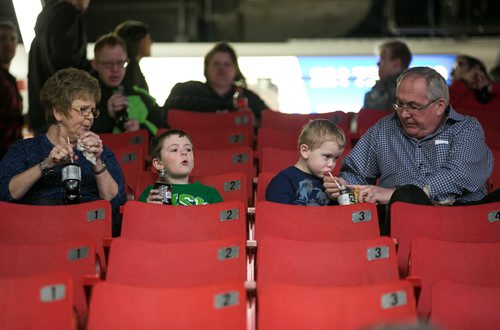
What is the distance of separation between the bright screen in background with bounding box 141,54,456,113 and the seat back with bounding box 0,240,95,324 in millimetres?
7333

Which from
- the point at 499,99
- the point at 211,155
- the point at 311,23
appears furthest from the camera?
the point at 311,23

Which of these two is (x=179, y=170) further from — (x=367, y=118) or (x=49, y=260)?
(x=367, y=118)

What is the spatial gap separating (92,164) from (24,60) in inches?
265

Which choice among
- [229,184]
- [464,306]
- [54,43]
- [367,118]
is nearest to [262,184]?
[229,184]

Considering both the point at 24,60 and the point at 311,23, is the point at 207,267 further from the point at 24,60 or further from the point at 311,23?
the point at 311,23

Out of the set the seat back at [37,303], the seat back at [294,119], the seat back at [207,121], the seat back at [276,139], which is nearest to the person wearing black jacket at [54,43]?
the seat back at [207,121]

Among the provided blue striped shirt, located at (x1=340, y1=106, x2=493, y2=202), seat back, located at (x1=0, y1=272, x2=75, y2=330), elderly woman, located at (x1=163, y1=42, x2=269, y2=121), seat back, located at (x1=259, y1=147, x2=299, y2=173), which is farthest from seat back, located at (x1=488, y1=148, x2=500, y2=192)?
seat back, located at (x1=0, y1=272, x2=75, y2=330)

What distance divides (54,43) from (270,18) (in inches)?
230

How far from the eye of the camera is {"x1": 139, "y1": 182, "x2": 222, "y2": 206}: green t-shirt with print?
512cm

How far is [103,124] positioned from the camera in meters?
7.05

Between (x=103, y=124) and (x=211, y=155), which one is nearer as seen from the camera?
(x=211, y=155)

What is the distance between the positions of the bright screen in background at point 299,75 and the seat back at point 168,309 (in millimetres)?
7857

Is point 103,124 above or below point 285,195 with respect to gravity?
above

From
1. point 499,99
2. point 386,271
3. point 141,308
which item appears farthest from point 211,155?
point 499,99
